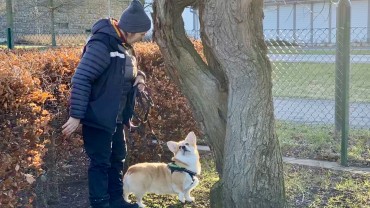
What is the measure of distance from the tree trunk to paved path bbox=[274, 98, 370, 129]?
4699 millimetres

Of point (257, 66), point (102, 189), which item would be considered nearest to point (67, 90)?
point (102, 189)

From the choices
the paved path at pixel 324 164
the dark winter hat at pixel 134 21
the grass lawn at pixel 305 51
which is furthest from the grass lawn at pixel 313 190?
the grass lawn at pixel 305 51

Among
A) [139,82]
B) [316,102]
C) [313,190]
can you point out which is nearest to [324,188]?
[313,190]

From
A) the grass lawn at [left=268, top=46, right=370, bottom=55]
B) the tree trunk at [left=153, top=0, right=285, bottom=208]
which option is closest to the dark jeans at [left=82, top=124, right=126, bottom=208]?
the tree trunk at [left=153, top=0, right=285, bottom=208]

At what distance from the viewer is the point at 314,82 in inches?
524

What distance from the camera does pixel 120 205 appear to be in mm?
4578

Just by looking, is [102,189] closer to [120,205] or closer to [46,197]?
[120,205]

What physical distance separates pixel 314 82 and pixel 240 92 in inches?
389

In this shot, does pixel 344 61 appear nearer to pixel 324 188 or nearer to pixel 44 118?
pixel 324 188

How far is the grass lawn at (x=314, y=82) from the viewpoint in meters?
11.4

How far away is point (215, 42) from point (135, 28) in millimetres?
635

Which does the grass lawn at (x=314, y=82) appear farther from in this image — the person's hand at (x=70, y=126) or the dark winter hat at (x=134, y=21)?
the person's hand at (x=70, y=126)

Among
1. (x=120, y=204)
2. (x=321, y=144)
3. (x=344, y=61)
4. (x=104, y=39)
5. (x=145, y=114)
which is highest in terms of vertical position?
(x=104, y=39)

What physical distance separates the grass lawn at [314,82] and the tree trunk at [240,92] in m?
6.50
